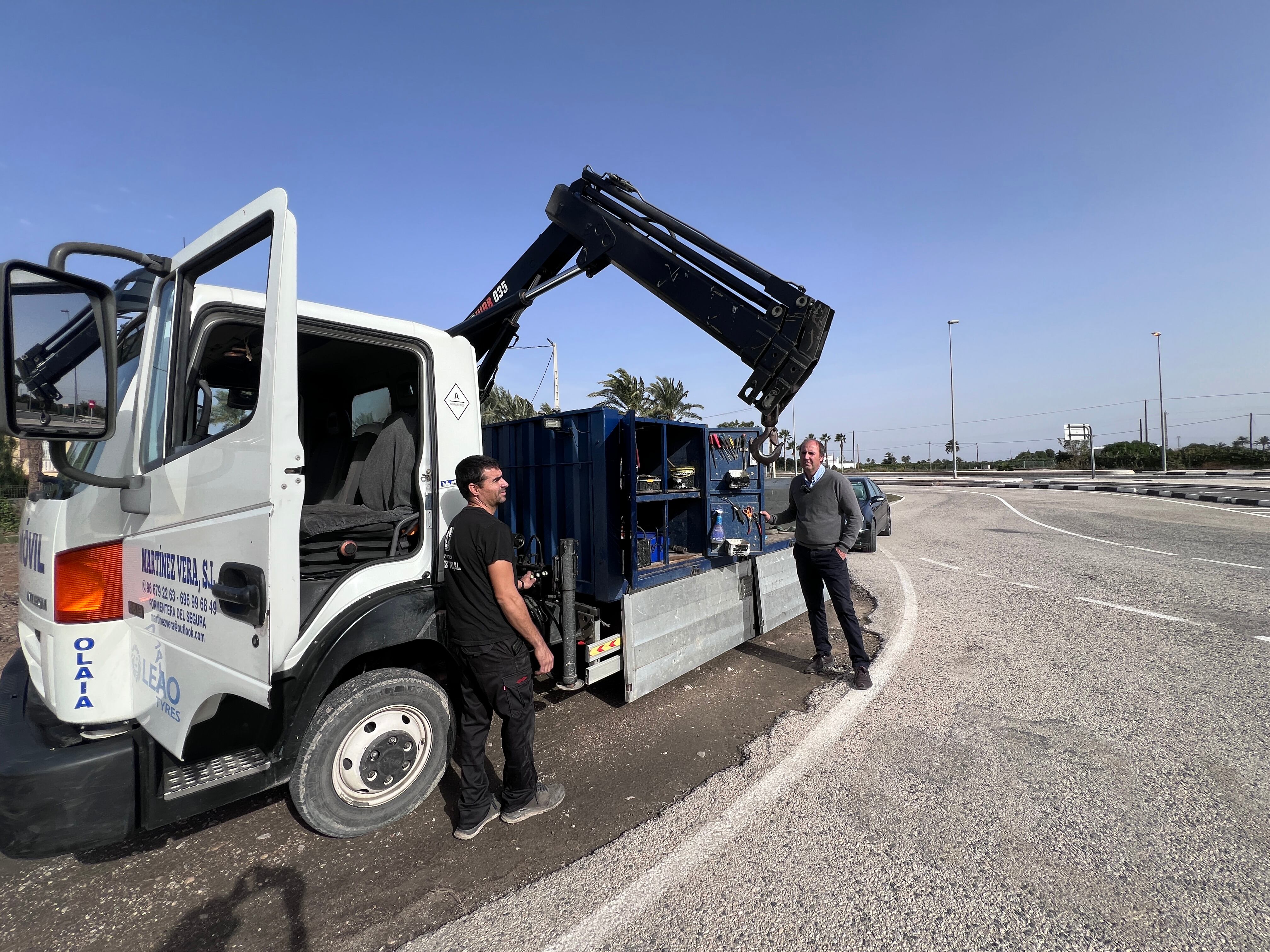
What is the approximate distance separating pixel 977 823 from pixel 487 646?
8.39ft

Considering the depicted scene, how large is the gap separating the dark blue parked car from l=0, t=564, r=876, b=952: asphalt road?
27.5ft

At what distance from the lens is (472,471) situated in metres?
3.03

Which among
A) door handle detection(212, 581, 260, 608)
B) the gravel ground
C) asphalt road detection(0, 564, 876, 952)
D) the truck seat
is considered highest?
the truck seat

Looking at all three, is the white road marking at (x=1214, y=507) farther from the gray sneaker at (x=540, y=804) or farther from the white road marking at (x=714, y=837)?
the gray sneaker at (x=540, y=804)

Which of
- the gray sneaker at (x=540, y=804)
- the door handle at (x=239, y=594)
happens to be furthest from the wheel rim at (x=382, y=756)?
the door handle at (x=239, y=594)

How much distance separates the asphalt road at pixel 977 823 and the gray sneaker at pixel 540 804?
49cm

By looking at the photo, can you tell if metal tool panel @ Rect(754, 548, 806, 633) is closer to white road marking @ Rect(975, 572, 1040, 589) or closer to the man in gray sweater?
the man in gray sweater

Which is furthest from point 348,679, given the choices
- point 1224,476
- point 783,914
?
point 1224,476

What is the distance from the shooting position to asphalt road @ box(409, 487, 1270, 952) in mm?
2336

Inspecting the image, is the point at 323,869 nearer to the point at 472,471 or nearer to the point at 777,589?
the point at 472,471

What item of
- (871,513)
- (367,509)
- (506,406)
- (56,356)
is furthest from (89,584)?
(506,406)

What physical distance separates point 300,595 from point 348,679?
656 mm

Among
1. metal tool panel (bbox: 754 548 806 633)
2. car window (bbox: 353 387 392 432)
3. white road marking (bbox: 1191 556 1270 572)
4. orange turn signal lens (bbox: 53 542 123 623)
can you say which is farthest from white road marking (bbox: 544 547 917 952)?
white road marking (bbox: 1191 556 1270 572)

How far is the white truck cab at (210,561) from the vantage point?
2.37m
